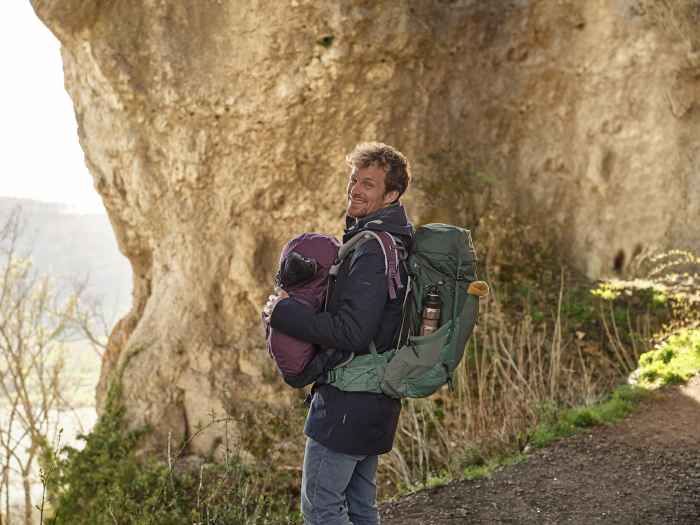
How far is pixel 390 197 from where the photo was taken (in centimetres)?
257

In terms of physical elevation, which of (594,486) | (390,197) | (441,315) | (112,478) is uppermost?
(390,197)

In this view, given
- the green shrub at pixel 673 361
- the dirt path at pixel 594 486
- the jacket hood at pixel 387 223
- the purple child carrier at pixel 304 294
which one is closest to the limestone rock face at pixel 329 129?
the green shrub at pixel 673 361

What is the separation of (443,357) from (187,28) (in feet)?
25.2

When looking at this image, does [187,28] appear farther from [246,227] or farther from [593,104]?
[593,104]

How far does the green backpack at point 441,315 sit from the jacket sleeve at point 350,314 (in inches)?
4.9

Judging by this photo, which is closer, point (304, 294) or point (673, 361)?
point (304, 294)

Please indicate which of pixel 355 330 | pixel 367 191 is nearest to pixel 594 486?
pixel 355 330

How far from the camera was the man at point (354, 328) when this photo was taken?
2312 mm

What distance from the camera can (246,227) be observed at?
9008mm

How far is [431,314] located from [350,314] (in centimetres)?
34

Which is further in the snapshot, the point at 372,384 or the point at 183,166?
the point at 183,166

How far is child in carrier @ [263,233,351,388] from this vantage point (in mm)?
2354

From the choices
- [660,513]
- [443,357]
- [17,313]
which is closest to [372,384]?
[443,357]

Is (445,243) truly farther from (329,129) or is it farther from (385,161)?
(329,129)
